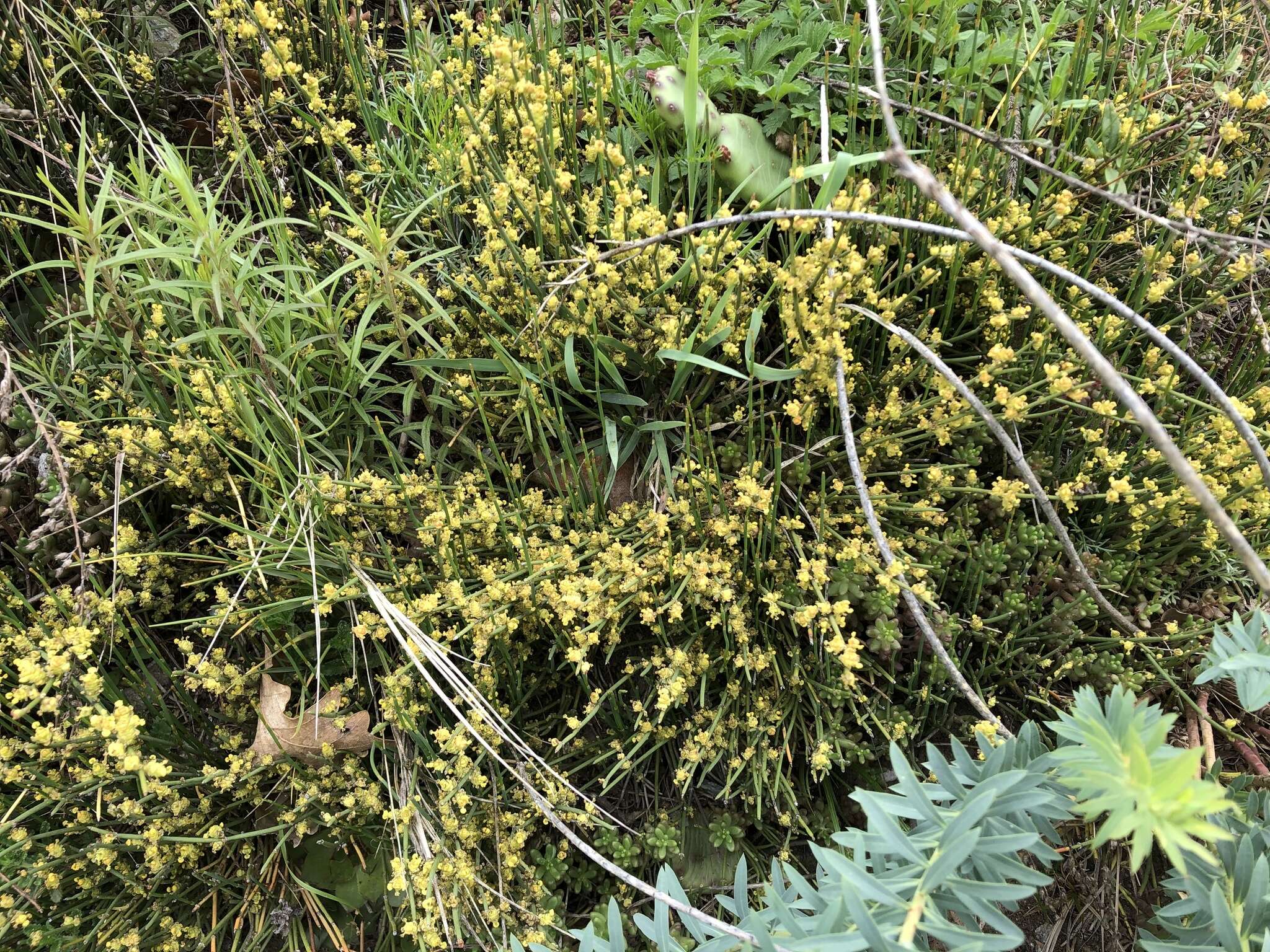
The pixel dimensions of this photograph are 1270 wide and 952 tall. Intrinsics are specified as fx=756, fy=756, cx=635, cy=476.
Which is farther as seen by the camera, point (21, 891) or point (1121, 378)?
point (21, 891)

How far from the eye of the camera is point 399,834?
164 centimetres

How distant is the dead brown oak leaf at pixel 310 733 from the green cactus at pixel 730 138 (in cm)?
159

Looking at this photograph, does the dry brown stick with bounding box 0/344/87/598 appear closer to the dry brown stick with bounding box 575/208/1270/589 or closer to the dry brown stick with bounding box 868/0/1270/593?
the dry brown stick with bounding box 575/208/1270/589

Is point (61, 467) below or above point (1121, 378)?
below

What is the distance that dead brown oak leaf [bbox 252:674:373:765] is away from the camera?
1746mm

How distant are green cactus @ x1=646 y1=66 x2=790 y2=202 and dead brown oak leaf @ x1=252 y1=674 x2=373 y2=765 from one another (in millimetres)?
1594

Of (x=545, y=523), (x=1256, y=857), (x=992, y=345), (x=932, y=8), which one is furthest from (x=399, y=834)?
(x=932, y=8)

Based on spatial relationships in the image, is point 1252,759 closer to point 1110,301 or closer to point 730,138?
point 1110,301

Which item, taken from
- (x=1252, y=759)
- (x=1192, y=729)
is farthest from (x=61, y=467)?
(x=1252, y=759)

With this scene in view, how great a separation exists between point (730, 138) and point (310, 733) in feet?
5.86

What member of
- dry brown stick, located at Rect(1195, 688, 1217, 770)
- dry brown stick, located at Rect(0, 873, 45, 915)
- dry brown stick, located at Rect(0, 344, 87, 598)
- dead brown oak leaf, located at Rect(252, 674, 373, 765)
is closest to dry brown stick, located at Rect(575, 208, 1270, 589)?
dry brown stick, located at Rect(1195, 688, 1217, 770)

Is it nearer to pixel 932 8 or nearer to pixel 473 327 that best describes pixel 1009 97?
Result: pixel 932 8

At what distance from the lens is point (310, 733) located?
69.0 inches

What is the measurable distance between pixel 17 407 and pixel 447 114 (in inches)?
52.8
